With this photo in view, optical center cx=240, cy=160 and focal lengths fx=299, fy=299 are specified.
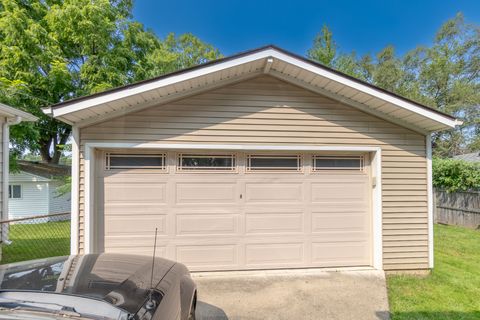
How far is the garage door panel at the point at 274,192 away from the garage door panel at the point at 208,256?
0.93 meters

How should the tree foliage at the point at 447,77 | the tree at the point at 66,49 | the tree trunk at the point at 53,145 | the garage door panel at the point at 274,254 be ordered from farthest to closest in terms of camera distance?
1. the tree foliage at the point at 447,77
2. the tree trunk at the point at 53,145
3. the tree at the point at 66,49
4. the garage door panel at the point at 274,254

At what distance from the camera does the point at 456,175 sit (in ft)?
33.7

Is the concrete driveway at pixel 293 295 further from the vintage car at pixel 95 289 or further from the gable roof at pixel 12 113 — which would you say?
the gable roof at pixel 12 113

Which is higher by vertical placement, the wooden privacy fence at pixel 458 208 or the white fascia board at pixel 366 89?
the white fascia board at pixel 366 89

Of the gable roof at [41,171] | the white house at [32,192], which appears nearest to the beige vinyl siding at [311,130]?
the white house at [32,192]

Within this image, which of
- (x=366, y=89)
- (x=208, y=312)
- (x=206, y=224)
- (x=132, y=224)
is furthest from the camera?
(x=206, y=224)

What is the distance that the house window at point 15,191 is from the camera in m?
16.0

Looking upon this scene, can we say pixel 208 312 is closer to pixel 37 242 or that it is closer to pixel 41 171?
pixel 37 242

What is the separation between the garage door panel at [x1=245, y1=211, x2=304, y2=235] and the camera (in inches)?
206

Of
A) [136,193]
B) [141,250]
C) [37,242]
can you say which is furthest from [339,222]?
[37,242]

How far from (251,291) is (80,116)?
3.74 metres

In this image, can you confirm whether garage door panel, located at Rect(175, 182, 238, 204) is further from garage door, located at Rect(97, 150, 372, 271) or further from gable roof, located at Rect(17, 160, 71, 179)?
gable roof, located at Rect(17, 160, 71, 179)

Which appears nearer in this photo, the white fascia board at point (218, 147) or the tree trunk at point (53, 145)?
the white fascia board at point (218, 147)

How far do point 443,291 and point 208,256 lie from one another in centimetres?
373
